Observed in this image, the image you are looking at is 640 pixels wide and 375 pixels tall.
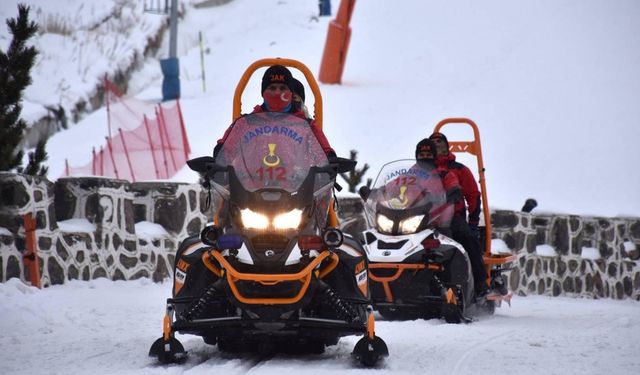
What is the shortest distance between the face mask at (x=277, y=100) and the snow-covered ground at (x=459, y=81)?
442 inches

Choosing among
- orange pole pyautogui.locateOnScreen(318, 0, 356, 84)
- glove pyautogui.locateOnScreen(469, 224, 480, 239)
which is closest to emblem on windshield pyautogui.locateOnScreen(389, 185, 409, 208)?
glove pyautogui.locateOnScreen(469, 224, 480, 239)

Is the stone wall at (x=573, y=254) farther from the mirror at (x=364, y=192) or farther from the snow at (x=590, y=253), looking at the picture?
the mirror at (x=364, y=192)

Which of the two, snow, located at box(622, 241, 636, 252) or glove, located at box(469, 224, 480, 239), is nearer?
glove, located at box(469, 224, 480, 239)

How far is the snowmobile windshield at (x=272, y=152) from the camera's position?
22.1 feet

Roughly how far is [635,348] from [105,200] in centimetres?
630

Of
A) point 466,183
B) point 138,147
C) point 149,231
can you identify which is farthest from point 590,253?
point 149,231

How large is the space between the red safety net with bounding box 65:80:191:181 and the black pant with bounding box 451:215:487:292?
6512 mm

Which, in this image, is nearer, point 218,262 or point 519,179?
point 218,262

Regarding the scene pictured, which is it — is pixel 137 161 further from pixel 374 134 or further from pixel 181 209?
pixel 374 134

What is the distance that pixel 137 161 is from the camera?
17406mm

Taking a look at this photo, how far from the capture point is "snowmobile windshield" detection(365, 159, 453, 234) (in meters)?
10.8

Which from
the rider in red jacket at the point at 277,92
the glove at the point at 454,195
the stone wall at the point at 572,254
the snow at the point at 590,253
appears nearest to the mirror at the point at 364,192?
the glove at the point at 454,195

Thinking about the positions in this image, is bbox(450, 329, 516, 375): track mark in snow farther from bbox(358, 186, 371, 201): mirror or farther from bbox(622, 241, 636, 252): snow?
bbox(622, 241, 636, 252): snow

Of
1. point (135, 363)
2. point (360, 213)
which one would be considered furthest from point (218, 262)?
point (360, 213)
